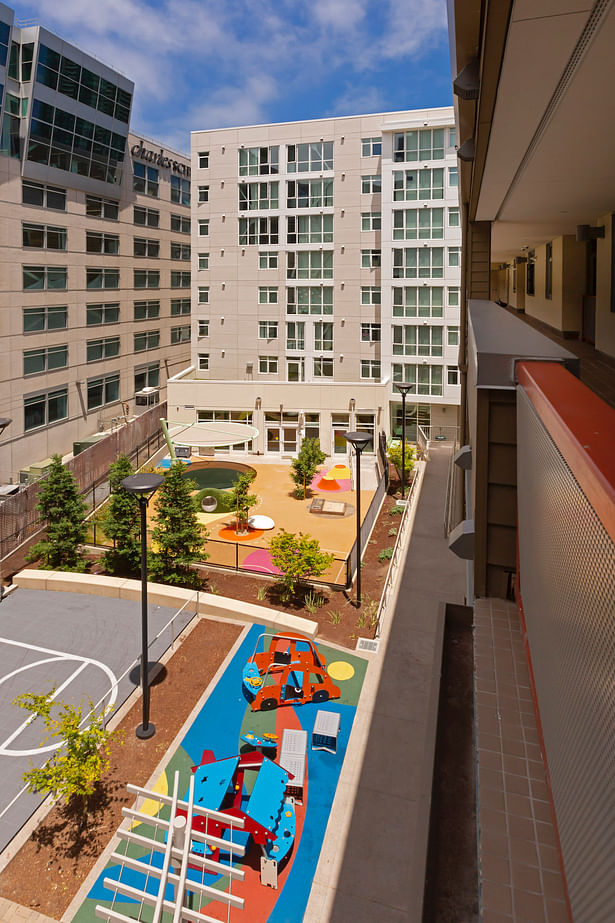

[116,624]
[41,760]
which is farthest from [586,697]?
[116,624]

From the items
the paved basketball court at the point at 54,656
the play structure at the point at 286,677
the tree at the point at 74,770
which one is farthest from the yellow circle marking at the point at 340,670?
the tree at the point at 74,770

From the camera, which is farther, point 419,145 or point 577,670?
point 419,145

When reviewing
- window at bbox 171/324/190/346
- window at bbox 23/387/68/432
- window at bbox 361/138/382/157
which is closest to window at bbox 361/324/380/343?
window at bbox 361/138/382/157

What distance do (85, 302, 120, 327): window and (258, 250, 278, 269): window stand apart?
1203 cm

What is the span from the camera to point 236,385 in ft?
128

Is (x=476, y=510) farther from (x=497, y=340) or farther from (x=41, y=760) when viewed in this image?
(x=41, y=760)

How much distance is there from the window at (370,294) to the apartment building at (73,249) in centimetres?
1921

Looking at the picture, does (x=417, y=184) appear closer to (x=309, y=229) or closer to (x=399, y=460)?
(x=309, y=229)

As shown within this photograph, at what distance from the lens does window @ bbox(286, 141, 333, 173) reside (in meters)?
39.9

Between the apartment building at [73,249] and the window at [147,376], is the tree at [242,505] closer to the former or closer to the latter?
the apartment building at [73,249]

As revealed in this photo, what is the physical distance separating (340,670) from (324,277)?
32.9 meters

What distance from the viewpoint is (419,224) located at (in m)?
37.6

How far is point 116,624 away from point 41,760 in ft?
16.6

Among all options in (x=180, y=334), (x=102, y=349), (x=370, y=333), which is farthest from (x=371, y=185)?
(x=180, y=334)
